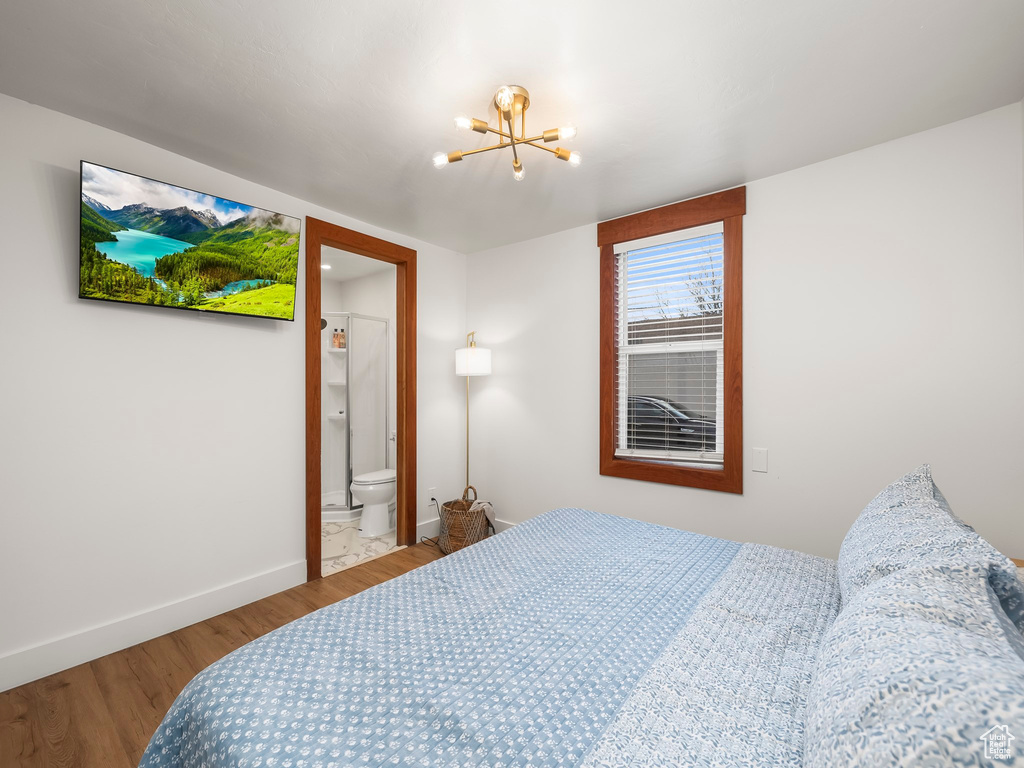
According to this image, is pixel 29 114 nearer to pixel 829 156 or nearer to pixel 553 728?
pixel 553 728

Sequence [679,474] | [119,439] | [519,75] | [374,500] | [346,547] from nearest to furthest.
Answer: [519,75] < [119,439] < [679,474] < [346,547] < [374,500]

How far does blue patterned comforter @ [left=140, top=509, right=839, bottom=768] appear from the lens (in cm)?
82

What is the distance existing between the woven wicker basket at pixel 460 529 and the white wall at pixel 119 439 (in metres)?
1.04

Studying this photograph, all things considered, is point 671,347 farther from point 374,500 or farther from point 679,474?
point 374,500

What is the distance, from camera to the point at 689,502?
2.79 meters

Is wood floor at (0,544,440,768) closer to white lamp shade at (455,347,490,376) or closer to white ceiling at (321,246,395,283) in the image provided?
white lamp shade at (455,347,490,376)

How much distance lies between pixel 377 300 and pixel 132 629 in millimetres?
3309

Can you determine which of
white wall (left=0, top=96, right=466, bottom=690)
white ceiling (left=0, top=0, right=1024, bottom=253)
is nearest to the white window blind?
white ceiling (left=0, top=0, right=1024, bottom=253)

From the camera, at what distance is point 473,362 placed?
3.58 m

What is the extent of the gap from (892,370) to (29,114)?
4.20 meters

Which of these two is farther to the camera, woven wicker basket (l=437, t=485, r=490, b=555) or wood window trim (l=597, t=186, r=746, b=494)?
A: woven wicker basket (l=437, t=485, r=490, b=555)

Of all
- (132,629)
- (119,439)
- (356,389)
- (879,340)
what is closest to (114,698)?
(132,629)

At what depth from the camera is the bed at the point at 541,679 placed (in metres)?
0.80

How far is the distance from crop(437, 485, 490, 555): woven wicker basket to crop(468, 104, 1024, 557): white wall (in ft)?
3.75
